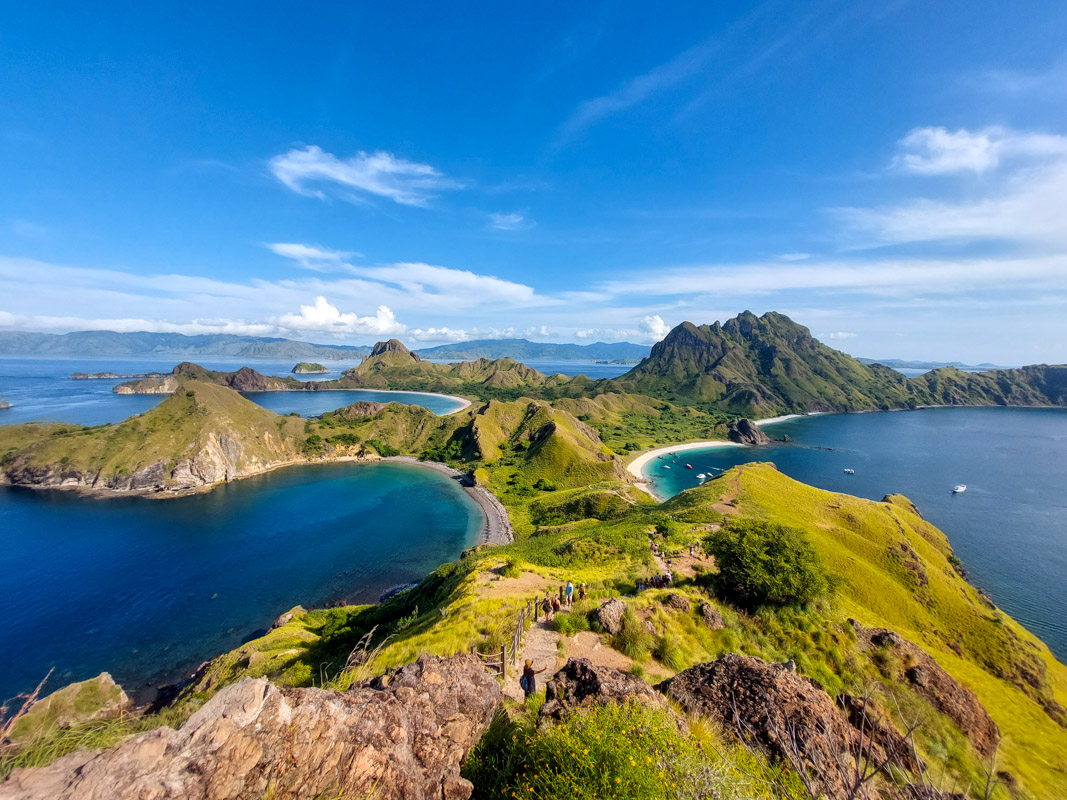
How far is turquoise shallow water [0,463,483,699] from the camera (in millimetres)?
44594

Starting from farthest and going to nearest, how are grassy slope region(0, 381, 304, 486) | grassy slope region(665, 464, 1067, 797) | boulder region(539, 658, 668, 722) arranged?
grassy slope region(0, 381, 304, 486) < grassy slope region(665, 464, 1067, 797) < boulder region(539, 658, 668, 722)

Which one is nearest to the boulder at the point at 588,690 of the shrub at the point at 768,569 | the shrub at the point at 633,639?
the shrub at the point at 633,639

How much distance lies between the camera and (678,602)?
2291cm

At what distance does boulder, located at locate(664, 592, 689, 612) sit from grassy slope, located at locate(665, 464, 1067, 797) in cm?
1331

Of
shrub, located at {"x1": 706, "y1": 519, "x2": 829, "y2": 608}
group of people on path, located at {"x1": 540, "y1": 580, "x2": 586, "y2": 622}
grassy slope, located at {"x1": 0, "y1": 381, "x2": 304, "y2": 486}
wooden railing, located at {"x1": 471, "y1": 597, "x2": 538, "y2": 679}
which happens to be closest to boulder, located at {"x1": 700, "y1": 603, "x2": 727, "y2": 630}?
shrub, located at {"x1": 706, "y1": 519, "x2": 829, "y2": 608}

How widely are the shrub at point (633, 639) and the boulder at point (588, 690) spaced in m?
7.42

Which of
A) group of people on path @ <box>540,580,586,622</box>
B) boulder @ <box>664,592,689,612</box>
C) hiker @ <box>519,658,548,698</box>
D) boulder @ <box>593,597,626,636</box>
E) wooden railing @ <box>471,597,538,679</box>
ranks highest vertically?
hiker @ <box>519,658,548,698</box>

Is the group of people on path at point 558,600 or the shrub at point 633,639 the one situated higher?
the shrub at point 633,639

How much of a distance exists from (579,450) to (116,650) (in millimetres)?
88526

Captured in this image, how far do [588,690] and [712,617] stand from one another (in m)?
14.3

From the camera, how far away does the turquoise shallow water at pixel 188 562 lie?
4459cm

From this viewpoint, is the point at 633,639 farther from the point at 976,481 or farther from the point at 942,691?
the point at 976,481

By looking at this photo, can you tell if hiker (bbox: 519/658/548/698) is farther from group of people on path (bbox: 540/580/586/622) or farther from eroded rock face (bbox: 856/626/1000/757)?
eroded rock face (bbox: 856/626/1000/757)

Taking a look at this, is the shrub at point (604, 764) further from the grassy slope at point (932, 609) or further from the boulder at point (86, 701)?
the boulder at point (86, 701)
